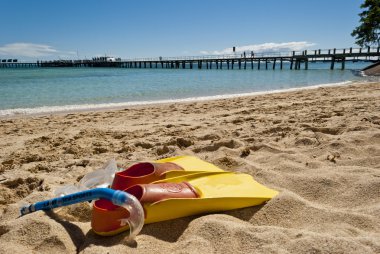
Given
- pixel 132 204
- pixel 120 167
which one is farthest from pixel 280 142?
pixel 132 204

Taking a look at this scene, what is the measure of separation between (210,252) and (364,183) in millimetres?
1392

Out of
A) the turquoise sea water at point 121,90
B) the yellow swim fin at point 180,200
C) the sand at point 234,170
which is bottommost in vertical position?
the turquoise sea water at point 121,90

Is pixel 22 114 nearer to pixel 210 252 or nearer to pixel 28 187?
pixel 28 187

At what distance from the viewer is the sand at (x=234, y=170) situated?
173 centimetres

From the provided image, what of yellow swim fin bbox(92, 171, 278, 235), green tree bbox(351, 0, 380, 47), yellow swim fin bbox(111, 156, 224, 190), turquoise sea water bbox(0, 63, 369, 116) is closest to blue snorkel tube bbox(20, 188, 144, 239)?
yellow swim fin bbox(92, 171, 278, 235)

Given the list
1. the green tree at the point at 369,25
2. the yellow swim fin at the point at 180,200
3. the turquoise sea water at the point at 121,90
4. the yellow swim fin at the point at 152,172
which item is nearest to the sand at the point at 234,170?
the yellow swim fin at the point at 180,200

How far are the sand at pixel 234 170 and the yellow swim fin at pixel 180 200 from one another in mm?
59

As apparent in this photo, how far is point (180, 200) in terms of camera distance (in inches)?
77.4

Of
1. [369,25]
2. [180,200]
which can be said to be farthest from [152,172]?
[369,25]

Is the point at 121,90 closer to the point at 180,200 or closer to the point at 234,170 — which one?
the point at 234,170

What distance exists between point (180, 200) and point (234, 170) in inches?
44.6

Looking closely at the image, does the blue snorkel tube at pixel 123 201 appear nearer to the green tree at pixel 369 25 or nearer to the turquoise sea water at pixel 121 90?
the turquoise sea water at pixel 121 90

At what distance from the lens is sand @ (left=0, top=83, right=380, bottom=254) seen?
1.73 meters

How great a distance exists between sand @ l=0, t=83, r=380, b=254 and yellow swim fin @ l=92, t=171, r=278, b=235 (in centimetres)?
6
